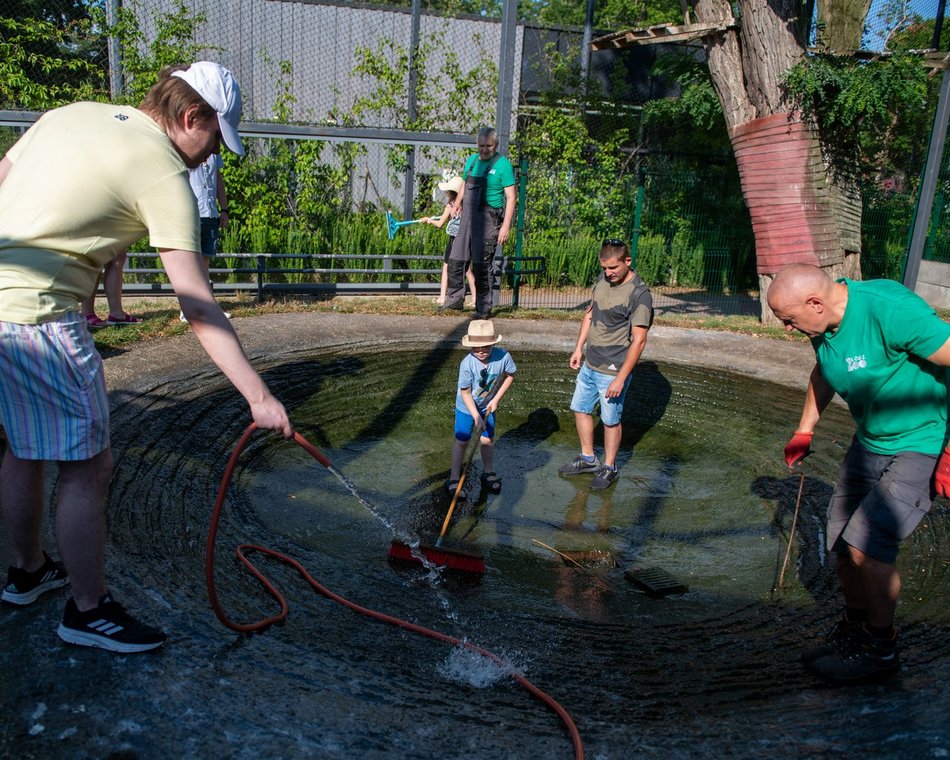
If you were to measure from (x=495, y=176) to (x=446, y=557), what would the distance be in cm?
569

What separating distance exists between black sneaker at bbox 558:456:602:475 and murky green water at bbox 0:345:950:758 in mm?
101

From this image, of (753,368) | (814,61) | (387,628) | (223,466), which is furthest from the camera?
(814,61)

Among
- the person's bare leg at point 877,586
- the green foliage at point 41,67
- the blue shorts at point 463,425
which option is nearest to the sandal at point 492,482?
the blue shorts at point 463,425

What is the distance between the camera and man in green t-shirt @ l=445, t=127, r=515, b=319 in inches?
360

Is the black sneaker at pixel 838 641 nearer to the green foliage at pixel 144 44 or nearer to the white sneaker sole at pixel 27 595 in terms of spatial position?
the white sneaker sole at pixel 27 595

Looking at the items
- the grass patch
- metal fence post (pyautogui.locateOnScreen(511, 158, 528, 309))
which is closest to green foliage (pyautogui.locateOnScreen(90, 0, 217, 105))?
the grass patch

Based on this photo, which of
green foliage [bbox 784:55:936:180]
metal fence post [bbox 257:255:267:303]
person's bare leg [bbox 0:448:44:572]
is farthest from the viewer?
metal fence post [bbox 257:255:267:303]

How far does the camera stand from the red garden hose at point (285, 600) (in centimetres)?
313

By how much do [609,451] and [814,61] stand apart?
6570mm

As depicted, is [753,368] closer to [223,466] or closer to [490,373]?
[490,373]

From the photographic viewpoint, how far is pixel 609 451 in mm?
5895

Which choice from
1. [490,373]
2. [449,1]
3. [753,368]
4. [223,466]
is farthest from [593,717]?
[449,1]

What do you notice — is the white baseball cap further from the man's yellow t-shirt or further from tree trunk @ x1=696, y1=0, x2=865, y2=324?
tree trunk @ x1=696, y1=0, x2=865, y2=324

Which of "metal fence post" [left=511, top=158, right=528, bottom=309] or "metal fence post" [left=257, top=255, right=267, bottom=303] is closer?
"metal fence post" [left=257, top=255, right=267, bottom=303]
